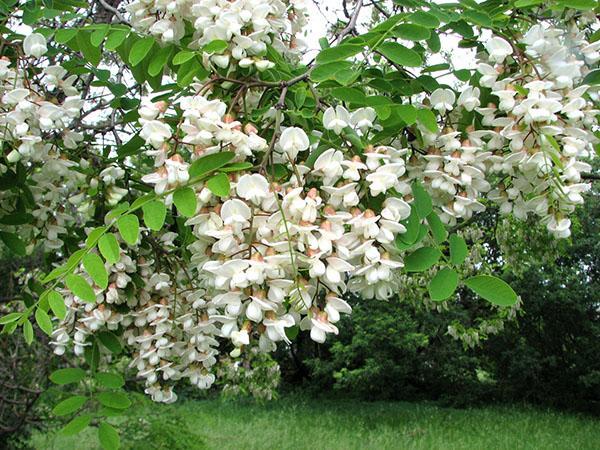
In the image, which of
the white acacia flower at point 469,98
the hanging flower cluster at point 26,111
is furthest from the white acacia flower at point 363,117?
the hanging flower cluster at point 26,111

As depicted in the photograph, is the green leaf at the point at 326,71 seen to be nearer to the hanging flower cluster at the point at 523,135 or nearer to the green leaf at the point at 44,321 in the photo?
the hanging flower cluster at the point at 523,135

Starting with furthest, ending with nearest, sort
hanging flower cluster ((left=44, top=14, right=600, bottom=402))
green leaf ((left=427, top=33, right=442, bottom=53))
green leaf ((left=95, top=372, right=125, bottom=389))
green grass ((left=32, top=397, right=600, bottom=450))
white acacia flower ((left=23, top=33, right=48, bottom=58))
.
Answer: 1. green grass ((left=32, top=397, right=600, bottom=450))
2. green leaf ((left=95, top=372, right=125, bottom=389))
3. white acacia flower ((left=23, top=33, right=48, bottom=58))
4. green leaf ((left=427, top=33, right=442, bottom=53))
5. hanging flower cluster ((left=44, top=14, right=600, bottom=402))

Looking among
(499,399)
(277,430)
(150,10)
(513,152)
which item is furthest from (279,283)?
(499,399)

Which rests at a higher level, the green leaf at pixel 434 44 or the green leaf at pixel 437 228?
the green leaf at pixel 434 44

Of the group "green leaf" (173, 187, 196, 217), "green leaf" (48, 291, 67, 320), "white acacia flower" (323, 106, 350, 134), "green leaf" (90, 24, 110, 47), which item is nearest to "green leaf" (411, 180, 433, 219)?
"white acacia flower" (323, 106, 350, 134)

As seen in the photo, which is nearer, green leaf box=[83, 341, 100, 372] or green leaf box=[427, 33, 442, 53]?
green leaf box=[427, 33, 442, 53]

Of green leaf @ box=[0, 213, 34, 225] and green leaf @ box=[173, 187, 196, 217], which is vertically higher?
green leaf @ box=[173, 187, 196, 217]

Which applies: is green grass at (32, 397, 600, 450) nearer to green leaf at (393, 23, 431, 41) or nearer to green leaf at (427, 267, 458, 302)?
green leaf at (427, 267, 458, 302)

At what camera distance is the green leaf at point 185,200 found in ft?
3.95

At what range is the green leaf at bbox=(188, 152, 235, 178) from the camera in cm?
117

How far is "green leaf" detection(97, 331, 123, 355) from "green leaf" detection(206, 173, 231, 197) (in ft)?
3.26

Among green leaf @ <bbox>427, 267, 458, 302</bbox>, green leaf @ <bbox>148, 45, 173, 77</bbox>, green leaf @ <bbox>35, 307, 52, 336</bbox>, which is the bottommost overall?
green leaf @ <bbox>35, 307, 52, 336</bbox>

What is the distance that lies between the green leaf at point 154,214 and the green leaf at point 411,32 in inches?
23.6

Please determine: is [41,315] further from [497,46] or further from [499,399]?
[499,399]
